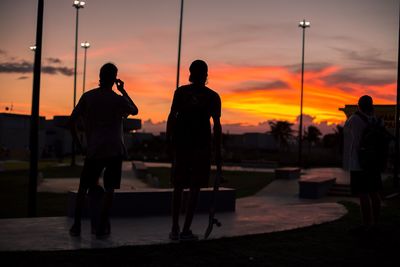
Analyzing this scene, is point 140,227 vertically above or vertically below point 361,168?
below

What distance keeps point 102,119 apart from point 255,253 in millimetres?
2095

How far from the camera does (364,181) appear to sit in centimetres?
664

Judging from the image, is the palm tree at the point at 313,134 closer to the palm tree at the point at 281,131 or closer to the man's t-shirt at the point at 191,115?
the palm tree at the point at 281,131

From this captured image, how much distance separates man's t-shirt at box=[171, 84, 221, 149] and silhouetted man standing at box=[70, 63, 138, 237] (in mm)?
534

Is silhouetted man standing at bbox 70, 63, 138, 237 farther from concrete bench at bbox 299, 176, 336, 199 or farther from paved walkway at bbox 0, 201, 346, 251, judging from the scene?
concrete bench at bbox 299, 176, 336, 199

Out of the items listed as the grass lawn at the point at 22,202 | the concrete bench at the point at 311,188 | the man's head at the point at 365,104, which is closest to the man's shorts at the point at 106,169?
the man's head at the point at 365,104

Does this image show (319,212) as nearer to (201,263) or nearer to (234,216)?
(234,216)

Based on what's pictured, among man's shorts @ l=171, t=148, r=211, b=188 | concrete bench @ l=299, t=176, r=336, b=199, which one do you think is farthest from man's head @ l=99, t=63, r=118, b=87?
concrete bench @ l=299, t=176, r=336, b=199

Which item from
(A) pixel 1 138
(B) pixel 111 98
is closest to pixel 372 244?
(B) pixel 111 98

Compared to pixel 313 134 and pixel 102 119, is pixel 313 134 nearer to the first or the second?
pixel 313 134

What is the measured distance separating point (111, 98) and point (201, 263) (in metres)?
2.01

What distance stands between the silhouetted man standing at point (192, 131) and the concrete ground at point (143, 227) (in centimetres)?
70

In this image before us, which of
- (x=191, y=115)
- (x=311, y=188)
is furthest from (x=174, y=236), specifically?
(x=311, y=188)

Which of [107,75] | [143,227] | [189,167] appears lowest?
[143,227]
